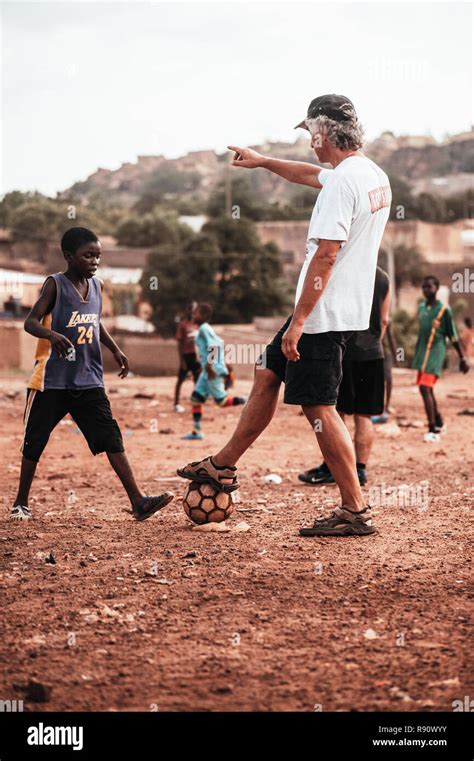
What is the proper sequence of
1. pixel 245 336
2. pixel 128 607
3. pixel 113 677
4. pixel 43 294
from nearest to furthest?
pixel 113 677, pixel 128 607, pixel 43 294, pixel 245 336

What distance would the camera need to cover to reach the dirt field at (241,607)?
337 centimetres

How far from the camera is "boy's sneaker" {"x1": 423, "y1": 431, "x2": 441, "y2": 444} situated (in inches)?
430

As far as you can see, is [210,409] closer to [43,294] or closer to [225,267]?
[43,294]

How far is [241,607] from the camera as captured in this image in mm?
4184

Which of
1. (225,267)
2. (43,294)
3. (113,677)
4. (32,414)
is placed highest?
(225,267)

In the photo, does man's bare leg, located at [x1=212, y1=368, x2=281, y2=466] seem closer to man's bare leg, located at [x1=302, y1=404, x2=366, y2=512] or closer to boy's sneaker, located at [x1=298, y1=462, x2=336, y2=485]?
man's bare leg, located at [x1=302, y1=404, x2=366, y2=512]

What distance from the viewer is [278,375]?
214 inches

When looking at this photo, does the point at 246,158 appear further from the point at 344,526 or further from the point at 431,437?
the point at 431,437

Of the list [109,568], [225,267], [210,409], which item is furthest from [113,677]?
[225,267]

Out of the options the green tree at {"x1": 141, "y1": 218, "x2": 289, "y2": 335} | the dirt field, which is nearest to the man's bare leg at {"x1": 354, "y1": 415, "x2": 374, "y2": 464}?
the dirt field

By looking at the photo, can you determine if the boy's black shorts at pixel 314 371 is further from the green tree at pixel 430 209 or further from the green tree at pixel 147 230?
the green tree at pixel 430 209

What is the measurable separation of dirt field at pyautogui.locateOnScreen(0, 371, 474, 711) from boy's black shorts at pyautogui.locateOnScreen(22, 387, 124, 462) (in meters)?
0.46

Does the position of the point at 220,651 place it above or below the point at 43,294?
below

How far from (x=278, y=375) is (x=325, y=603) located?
5.10ft
